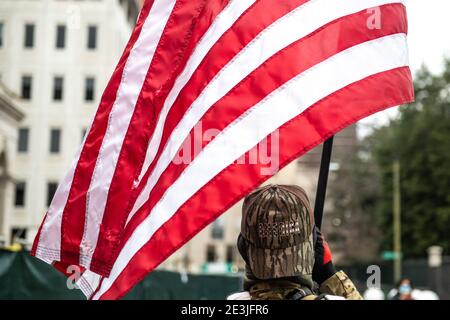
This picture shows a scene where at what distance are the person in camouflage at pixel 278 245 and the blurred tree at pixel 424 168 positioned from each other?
51.0m

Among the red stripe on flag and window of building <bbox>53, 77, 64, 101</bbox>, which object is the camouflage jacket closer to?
the red stripe on flag

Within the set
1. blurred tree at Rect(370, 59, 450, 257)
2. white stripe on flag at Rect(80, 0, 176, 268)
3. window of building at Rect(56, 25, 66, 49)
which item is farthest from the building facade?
white stripe on flag at Rect(80, 0, 176, 268)

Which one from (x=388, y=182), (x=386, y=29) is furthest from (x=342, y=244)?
(x=386, y=29)

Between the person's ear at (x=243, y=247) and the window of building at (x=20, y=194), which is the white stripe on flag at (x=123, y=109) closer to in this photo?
the person's ear at (x=243, y=247)

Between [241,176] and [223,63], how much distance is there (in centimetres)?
78

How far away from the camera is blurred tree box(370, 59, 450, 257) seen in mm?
54062

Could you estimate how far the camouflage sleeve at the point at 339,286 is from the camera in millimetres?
3682

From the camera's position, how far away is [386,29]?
505 centimetres

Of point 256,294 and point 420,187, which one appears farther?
point 420,187

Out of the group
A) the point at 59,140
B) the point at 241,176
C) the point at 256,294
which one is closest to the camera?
the point at 256,294

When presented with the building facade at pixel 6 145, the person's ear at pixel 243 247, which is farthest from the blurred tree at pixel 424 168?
the person's ear at pixel 243 247

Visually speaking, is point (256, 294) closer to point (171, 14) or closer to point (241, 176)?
point (241, 176)

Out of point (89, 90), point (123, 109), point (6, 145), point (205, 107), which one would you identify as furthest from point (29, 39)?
point (205, 107)

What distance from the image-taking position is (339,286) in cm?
372
